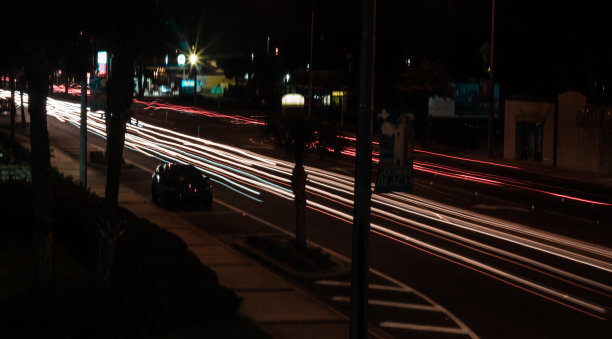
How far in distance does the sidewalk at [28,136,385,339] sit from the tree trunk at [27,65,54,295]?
3.59 metres

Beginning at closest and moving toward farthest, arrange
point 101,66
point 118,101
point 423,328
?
point 118,101
point 423,328
point 101,66

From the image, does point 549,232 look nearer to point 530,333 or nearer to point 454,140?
point 530,333

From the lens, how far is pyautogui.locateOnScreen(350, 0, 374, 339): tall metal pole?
10.3 m

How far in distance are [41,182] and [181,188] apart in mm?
14984

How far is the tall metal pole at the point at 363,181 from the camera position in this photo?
33.9ft

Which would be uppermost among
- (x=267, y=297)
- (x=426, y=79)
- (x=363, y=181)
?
(x=426, y=79)

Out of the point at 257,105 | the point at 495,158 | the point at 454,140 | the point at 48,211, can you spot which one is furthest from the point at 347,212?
the point at 257,105

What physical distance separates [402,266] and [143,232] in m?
6.80

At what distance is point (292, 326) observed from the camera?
14.2 meters

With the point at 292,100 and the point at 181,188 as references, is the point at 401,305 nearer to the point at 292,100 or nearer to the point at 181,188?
the point at 292,100

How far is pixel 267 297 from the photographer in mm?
16281

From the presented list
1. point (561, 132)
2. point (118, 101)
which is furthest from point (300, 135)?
point (561, 132)

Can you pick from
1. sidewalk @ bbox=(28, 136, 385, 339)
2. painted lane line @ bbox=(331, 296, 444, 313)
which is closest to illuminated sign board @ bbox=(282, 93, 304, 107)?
sidewalk @ bbox=(28, 136, 385, 339)

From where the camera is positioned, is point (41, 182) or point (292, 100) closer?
point (41, 182)
